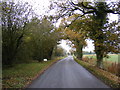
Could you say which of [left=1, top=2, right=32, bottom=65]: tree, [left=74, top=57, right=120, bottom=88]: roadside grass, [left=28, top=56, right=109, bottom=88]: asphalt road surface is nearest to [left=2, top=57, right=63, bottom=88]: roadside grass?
[left=28, top=56, right=109, bottom=88]: asphalt road surface

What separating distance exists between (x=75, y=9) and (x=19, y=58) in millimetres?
11161

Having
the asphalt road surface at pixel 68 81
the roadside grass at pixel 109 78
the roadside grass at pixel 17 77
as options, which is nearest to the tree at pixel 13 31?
the roadside grass at pixel 17 77

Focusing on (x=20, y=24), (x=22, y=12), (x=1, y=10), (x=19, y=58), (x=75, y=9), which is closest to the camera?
(x=1, y=10)

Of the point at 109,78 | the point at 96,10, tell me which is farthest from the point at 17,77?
the point at 96,10

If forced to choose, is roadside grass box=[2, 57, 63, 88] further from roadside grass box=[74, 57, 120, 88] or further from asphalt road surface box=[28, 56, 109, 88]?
A: roadside grass box=[74, 57, 120, 88]

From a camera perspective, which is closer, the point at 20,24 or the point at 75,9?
the point at 75,9

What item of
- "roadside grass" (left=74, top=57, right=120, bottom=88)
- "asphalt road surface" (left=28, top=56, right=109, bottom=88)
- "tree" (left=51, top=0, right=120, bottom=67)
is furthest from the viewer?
"tree" (left=51, top=0, right=120, bottom=67)

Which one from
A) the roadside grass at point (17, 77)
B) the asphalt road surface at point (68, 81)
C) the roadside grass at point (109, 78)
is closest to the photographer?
the roadside grass at point (109, 78)

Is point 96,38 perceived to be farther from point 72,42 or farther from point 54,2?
point 72,42

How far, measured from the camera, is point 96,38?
1320cm

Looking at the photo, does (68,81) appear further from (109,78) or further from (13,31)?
(13,31)

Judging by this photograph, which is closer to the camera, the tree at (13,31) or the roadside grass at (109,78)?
the roadside grass at (109,78)

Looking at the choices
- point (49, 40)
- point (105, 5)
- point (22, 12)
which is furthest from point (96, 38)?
point (49, 40)

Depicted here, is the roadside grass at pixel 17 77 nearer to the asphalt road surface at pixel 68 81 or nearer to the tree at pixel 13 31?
the asphalt road surface at pixel 68 81
